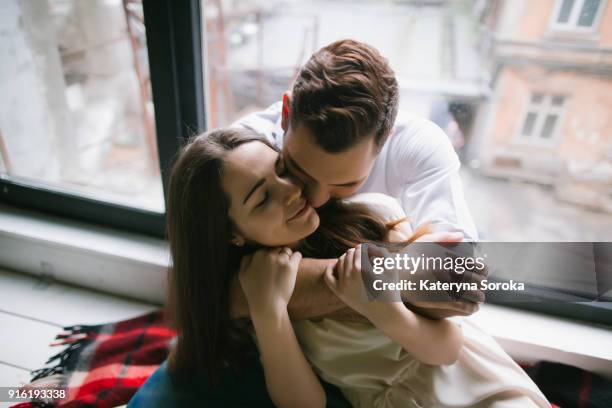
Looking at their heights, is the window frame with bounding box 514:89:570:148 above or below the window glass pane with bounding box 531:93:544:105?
below

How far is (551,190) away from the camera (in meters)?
1.09

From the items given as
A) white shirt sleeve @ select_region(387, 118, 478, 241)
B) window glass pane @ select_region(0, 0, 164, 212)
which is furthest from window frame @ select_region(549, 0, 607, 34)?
window glass pane @ select_region(0, 0, 164, 212)

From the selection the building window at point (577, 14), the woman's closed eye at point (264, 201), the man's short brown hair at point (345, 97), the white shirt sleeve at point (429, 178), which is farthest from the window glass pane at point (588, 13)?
the woman's closed eye at point (264, 201)

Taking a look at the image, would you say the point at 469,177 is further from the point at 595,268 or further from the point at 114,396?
the point at 114,396

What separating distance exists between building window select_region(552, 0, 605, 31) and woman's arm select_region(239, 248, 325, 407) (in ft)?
2.31

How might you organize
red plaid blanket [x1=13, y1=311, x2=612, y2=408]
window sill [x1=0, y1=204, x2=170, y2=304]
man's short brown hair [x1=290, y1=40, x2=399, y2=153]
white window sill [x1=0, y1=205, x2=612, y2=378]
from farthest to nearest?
window sill [x1=0, y1=204, x2=170, y2=304]
white window sill [x1=0, y1=205, x2=612, y2=378]
red plaid blanket [x1=13, y1=311, x2=612, y2=408]
man's short brown hair [x1=290, y1=40, x2=399, y2=153]

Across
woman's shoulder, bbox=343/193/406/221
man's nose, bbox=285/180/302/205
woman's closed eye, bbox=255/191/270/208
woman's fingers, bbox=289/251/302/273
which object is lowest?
woman's fingers, bbox=289/251/302/273

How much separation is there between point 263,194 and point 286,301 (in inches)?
7.2

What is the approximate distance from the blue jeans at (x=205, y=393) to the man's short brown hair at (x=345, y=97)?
0.51 m

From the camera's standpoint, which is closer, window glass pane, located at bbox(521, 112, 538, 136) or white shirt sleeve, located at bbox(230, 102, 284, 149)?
white shirt sleeve, located at bbox(230, 102, 284, 149)

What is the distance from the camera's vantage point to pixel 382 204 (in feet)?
2.63

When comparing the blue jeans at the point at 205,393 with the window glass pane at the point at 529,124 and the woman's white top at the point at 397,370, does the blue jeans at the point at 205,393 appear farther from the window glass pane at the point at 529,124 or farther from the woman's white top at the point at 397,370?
the window glass pane at the point at 529,124

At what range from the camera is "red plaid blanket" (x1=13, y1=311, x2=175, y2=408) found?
100cm

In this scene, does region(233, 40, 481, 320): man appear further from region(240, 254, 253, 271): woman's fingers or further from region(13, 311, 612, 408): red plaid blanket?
region(13, 311, 612, 408): red plaid blanket
